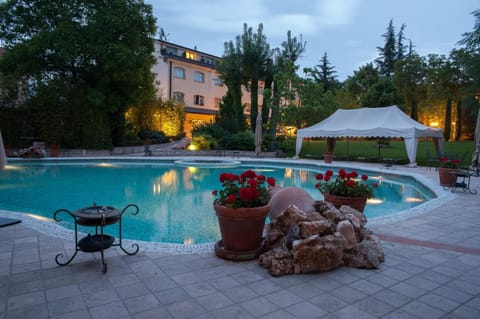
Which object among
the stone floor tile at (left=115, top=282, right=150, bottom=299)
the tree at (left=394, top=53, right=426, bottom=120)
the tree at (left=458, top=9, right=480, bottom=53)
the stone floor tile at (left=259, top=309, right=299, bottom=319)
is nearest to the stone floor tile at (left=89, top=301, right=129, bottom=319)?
the stone floor tile at (left=115, top=282, right=150, bottom=299)

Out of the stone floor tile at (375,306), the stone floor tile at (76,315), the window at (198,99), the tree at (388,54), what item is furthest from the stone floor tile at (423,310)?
the tree at (388,54)

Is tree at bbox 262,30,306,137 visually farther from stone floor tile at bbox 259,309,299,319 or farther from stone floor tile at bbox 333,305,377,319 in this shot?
stone floor tile at bbox 259,309,299,319

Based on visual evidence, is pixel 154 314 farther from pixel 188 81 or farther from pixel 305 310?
pixel 188 81

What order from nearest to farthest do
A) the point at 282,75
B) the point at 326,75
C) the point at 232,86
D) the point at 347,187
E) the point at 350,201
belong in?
the point at 350,201 < the point at 347,187 < the point at 282,75 < the point at 232,86 < the point at 326,75

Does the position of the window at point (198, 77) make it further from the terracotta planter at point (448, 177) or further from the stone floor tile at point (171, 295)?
the stone floor tile at point (171, 295)

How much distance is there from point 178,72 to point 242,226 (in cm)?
2723

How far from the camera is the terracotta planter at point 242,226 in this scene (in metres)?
3.14

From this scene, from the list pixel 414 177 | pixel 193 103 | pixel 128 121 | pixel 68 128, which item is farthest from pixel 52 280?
pixel 193 103

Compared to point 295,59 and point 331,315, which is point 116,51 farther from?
point 331,315

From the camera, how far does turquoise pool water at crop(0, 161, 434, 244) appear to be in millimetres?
5812

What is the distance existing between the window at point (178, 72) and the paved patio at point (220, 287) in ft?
85.5

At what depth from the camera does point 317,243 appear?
9.85ft

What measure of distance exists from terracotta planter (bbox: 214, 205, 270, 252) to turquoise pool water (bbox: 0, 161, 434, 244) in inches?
69.9

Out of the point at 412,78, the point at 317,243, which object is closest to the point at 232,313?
the point at 317,243
